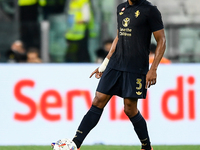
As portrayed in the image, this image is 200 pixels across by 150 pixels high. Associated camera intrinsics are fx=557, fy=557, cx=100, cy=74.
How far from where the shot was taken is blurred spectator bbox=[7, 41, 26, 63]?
1088 centimetres

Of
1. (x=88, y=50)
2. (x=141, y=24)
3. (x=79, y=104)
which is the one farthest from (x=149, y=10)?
(x=88, y=50)

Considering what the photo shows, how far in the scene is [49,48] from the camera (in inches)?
458

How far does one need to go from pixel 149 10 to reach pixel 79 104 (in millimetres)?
3086

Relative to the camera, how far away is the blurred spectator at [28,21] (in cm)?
1165

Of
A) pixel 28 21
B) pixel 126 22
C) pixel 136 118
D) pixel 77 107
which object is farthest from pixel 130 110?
pixel 28 21

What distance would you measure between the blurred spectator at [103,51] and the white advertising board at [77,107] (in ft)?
6.65

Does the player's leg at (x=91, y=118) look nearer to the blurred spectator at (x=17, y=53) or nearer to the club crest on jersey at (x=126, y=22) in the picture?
the club crest on jersey at (x=126, y=22)

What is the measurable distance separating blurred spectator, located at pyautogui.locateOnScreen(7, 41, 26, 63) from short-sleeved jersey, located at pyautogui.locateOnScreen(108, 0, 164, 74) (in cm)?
509

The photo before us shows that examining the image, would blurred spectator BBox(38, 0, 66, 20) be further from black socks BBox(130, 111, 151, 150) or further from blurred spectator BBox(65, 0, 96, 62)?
black socks BBox(130, 111, 151, 150)

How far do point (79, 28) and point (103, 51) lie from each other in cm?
92

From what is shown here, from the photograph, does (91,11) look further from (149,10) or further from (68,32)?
(149,10)

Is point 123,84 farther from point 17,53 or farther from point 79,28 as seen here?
point 79,28

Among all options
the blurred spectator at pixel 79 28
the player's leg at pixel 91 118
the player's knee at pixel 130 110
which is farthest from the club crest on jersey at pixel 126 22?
the blurred spectator at pixel 79 28

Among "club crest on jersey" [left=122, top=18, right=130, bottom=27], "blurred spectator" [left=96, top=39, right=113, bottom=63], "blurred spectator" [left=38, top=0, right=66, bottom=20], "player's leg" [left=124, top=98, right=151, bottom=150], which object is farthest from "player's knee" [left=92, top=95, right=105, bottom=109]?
"blurred spectator" [left=38, top=0, right=66, bottom=20]
